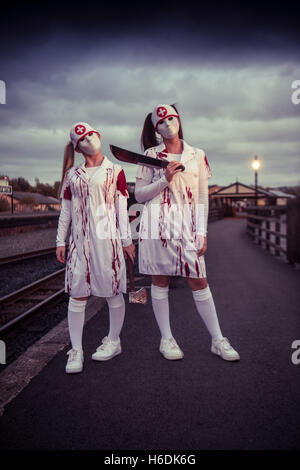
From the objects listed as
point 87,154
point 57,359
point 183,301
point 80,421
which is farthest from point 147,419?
point 183,301

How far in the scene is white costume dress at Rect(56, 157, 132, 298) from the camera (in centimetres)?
279

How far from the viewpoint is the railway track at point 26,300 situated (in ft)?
17.7

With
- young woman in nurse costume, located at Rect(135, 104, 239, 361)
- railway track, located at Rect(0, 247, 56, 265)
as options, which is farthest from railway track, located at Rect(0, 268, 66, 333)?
railway track, located at Rect(0, 247, 56, 265)

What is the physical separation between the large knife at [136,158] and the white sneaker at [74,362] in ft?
5.08

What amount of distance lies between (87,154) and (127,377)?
67.8 inches

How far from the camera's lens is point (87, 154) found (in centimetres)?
289

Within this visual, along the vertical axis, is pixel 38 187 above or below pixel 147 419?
above

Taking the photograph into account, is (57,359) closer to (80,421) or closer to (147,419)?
(80,421)

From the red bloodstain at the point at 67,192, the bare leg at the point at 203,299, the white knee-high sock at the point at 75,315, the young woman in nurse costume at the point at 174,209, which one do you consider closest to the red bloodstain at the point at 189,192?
the young woman in nurse costume at the point at 174,209

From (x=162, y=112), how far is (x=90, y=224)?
1003mm

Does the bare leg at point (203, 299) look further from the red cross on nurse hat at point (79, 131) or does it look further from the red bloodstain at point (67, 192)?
the red cross on nurse hat at point (79, 131)

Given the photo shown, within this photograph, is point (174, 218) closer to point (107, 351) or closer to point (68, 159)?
point (68, 159)

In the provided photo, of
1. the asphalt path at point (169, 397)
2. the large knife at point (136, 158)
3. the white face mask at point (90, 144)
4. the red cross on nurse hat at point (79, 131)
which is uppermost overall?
the red cross on nurse hat at point (79, 131)

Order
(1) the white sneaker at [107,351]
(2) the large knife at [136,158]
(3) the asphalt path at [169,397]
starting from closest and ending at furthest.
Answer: (3) the asphalt path at [169,397] → (2) the large knife at [136,158] → (1) the white sneaker at [107,351]
